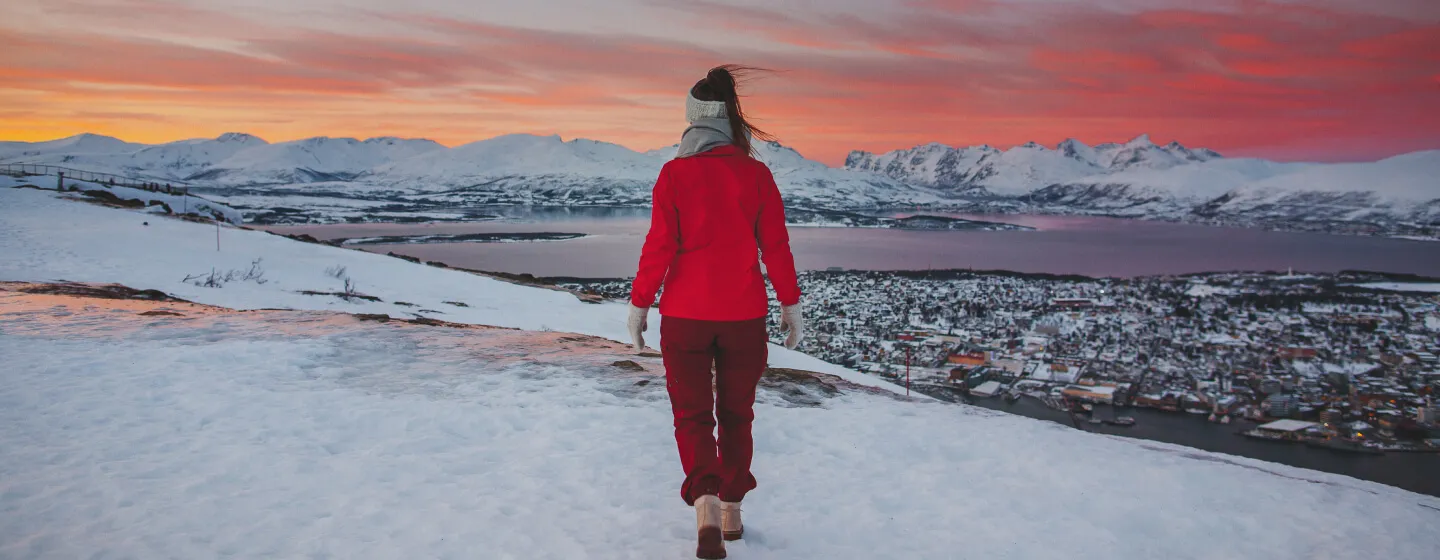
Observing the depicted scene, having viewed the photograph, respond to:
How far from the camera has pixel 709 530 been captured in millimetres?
3234

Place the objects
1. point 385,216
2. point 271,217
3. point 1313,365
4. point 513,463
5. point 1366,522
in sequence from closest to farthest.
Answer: point 1366,522 → point 513,463 → point 1313,365 → point 271,217 → point 385,216

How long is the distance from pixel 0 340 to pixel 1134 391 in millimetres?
21577

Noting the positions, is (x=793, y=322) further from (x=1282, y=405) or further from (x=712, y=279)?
(x=1282, y=405)

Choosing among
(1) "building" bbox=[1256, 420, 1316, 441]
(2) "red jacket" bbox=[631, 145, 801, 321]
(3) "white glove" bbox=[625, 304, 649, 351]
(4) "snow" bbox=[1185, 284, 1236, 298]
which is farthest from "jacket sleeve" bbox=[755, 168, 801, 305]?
(4) "snow" bbox=[1185, 284, 1236, 298]

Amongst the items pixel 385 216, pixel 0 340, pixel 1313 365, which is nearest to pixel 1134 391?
pixel 1313 365

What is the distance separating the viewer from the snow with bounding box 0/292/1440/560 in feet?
11.2

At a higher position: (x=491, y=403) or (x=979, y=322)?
(x=491, y=403)

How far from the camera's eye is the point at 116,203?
1158 inches

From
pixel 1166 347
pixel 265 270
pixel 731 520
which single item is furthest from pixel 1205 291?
pixel 731 520

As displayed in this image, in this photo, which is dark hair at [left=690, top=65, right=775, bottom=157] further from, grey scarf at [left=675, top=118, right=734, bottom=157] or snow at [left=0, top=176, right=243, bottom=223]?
snow at [left=0, top=176, right=243, bottom=223]

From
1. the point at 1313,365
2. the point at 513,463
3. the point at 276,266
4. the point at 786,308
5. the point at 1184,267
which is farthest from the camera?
the point at 1184,267

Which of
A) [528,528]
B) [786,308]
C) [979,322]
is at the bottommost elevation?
[979,322]

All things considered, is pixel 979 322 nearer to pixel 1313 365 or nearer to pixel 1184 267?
pixel 1313 365

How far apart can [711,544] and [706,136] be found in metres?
1.79
